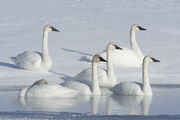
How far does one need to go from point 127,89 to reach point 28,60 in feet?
8.93

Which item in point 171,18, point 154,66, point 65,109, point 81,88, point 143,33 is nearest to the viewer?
point 65,109

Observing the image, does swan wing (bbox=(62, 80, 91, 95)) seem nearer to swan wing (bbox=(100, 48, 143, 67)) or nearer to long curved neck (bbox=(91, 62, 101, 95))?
long curved neck (bbox=(91, 62, 101, 95))

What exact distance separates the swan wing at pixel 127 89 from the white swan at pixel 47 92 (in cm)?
70

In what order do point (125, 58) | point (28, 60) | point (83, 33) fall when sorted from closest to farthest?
point (28, 60) → point (125, 58) → point (83, 33)

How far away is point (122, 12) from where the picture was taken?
793 inches

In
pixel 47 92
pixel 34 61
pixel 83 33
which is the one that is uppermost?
pixel 83 33

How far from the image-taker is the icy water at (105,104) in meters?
9.61

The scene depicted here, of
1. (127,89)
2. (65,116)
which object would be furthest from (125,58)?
(65,116)

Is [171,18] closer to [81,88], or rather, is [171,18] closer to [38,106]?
[81,88]

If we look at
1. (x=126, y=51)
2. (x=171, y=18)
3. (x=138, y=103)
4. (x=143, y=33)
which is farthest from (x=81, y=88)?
(x=171, y=18)

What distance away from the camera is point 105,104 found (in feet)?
33.6

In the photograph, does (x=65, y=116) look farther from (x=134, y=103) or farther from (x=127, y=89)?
(x=127, y=89)

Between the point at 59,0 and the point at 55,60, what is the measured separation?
927 centimetres

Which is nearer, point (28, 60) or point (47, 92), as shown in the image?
point (47, 92)
